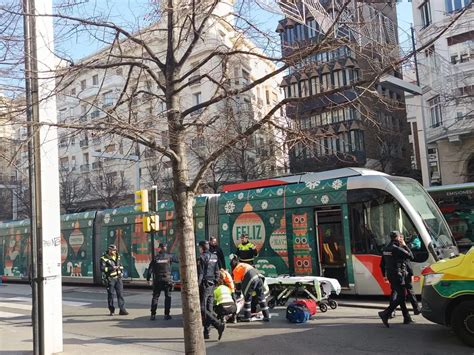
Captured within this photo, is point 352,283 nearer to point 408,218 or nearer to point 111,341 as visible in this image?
point 408,218

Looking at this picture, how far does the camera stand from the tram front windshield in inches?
466

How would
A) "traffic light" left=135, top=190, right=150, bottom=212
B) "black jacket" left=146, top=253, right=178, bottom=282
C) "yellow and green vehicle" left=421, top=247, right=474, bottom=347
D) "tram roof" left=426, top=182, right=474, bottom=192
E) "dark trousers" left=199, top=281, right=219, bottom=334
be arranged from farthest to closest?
"tram roof" left=426, top=182, right=474, bottom=192 < "traffic light" left=135, top=190, right=150, bottom=212 < "black jacket" left=146, top=253, right=178, bottom=282 < "dark trousers" left=199, top=281, right=219, bottom=334 < "yellow and green vehicle" left=421, top=247, right=474, bottom=347

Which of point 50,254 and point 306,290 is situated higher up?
point 50,254

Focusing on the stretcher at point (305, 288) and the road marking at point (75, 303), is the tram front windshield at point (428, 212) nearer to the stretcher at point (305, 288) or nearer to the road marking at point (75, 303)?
the stretcher at point (305, 288)

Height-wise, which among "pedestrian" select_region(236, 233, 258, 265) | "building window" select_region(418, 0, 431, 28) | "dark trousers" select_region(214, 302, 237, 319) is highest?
"building window" select_region(418, 0, 431, 28)

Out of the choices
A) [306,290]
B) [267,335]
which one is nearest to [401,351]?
[267,335]

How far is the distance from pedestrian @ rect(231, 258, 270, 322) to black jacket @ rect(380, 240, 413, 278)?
102 inches

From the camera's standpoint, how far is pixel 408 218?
38.6ft

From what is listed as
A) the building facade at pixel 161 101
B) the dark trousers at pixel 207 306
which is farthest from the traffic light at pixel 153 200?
the building facade at pixel 161 101

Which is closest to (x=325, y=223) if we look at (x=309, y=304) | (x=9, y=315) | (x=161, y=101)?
(x=309, y=304)

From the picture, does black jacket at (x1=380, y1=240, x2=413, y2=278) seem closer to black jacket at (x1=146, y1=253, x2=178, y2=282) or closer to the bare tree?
black jacket at (x1=146, y1=253, x2=178, y2=282)

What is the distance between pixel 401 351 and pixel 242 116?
416 centimetres

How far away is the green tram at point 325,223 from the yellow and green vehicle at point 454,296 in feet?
12.6

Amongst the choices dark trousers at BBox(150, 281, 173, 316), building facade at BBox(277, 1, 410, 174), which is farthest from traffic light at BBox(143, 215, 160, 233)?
building facade at BBox(277, 1, 410, 174)
